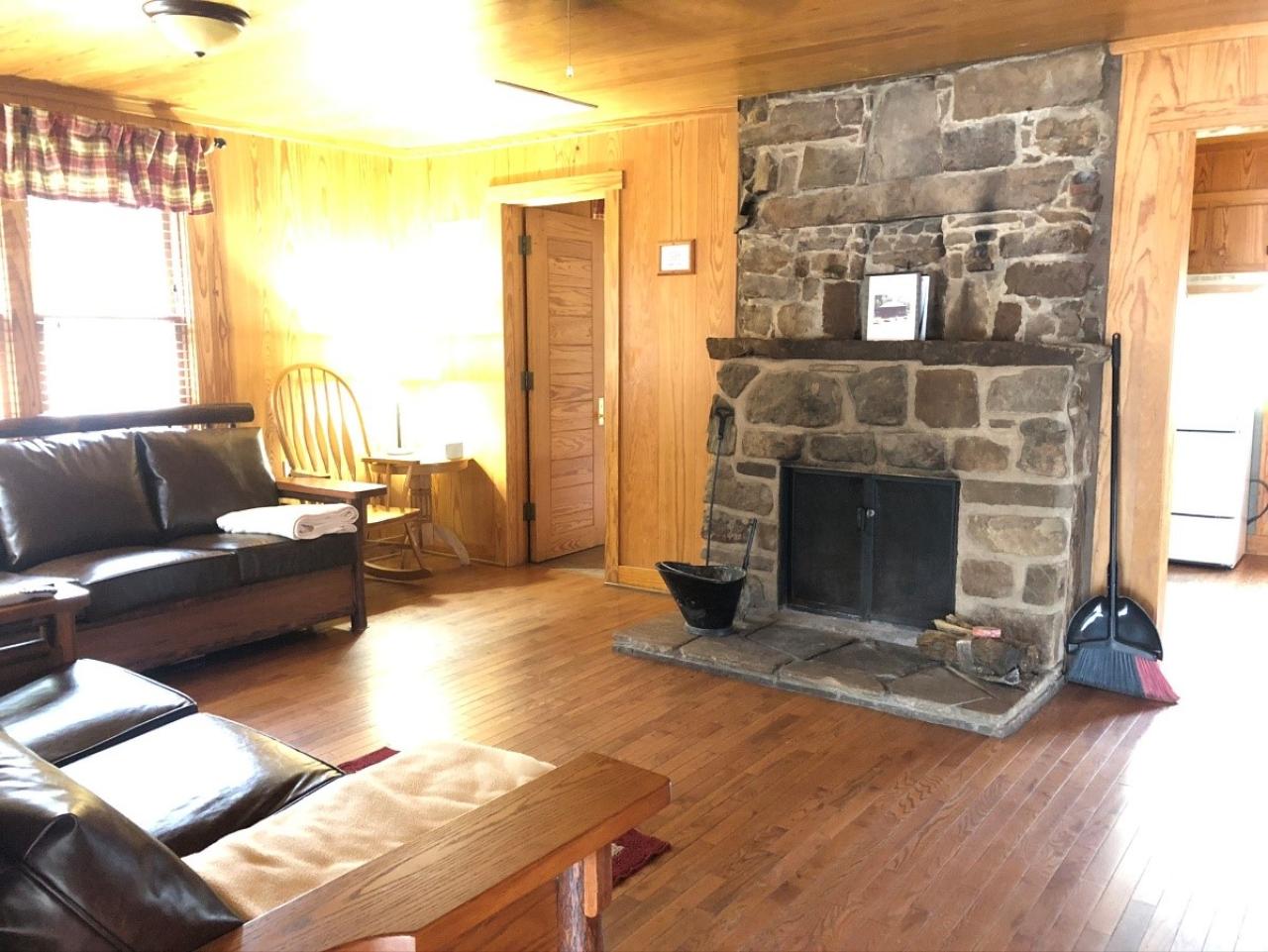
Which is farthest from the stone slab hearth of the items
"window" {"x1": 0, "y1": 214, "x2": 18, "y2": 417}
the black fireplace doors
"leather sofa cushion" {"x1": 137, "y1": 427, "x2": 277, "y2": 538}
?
"window" {"x1": 0, "y1": 214, "x2": 18, "y2": 417}

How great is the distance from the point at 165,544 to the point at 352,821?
287 cm

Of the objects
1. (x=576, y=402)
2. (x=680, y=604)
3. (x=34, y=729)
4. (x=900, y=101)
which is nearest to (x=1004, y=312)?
(x=900, y=101)

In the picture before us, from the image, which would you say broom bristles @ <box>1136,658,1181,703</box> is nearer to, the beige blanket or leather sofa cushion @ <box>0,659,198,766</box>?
the beige blanket

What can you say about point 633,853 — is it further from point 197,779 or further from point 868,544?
point 868,544

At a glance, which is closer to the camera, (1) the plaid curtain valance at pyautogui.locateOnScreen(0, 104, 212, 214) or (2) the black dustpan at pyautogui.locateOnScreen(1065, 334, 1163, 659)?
(2) the black dustpan at pyautogui.locateOnScreen(1065, 334, 1163, 659)

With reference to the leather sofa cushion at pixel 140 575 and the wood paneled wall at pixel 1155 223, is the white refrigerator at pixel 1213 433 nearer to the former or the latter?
the wood paneled wall at pixel 1155 223

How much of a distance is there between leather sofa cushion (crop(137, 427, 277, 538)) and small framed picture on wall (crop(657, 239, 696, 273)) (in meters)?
2.18

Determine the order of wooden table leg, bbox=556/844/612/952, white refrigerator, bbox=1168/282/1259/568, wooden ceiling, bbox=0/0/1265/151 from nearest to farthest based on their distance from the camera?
wooden table leg, bbox=556/844/612/952
wooden ceiling, bbox=0/0/1265/151
white refrigerator, bbox=1168/282/1259/568

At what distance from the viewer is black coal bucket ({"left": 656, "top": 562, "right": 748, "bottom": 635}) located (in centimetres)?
422

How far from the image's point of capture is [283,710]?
12.0 feet

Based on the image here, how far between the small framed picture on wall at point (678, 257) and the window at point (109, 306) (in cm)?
237

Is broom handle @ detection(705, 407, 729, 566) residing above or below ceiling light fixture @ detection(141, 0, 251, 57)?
below

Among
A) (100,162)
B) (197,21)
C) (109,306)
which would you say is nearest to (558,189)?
(100,162)

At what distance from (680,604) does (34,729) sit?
2.59 metres
